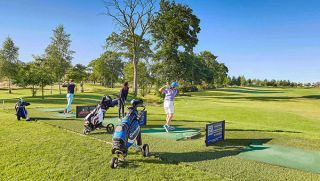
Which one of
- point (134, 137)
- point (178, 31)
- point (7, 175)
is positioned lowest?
point (7, 175)

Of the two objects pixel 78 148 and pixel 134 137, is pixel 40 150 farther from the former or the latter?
pixel 134 137

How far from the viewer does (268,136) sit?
36.1 feet

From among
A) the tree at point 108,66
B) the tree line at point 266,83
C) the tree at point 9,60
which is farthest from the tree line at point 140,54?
the tree line at point 266,83

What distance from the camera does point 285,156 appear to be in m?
8.03

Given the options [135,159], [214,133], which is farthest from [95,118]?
[214,133]

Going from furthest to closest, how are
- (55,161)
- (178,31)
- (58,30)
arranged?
(58,30), (178,31), (55,161)

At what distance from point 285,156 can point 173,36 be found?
43.0m

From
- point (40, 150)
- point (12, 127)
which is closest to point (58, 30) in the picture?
point (12, 127)

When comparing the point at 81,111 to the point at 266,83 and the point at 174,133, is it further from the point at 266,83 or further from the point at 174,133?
the point at 266,83

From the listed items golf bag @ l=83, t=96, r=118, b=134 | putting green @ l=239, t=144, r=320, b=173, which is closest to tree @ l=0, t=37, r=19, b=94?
golf bag @ l=83, t=96, r=118, b=134

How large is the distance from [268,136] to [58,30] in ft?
206

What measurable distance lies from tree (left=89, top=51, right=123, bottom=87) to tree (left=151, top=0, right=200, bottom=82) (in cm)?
3574

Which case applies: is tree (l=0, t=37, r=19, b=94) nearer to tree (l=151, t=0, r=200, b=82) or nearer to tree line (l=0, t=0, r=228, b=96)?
tree line (l=0, t=0, r=228, b=96)

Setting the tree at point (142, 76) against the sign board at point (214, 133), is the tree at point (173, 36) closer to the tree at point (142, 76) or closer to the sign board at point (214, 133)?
the tree at point (142, 76)
